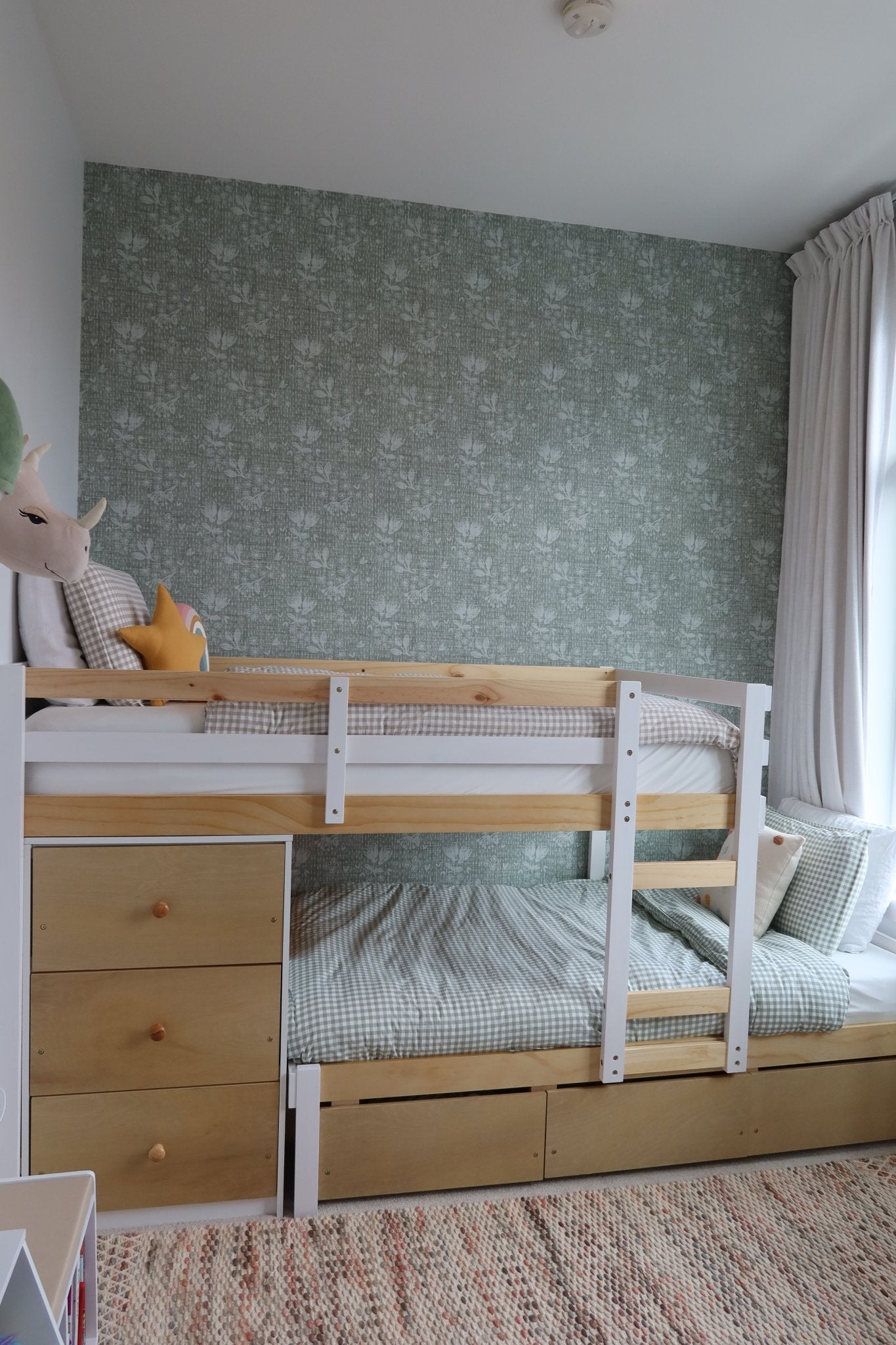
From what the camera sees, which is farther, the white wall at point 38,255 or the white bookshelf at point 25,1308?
the white wall at point 38,255

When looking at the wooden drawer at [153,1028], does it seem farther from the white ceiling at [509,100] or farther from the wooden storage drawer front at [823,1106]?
the white ceiling at [509,100]

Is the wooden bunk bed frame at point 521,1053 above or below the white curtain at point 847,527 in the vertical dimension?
below

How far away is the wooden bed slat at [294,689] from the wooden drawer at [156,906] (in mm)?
312

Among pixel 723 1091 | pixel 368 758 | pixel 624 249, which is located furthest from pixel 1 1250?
pixel 624 249

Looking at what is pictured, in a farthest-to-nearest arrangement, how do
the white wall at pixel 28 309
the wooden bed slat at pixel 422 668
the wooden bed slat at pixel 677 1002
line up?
1. the wooden bed slat at pixel 422 668
2. the wooden bed slat at pixel 677 1002
3. the white wall at pixel 28 309

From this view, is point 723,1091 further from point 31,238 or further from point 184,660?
point 31,238

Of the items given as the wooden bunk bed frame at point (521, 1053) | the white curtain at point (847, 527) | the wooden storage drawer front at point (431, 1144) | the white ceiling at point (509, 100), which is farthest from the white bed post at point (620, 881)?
the white ceiling at point (509, 100)

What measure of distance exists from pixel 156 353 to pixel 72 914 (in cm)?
171

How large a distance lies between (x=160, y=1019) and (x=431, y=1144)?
66 centimetres

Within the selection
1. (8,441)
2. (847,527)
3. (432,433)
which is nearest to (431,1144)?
(8,441)

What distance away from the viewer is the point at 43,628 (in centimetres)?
209

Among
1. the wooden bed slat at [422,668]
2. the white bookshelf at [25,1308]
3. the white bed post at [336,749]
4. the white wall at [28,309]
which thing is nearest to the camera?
the white bookshelf at [25,1308]

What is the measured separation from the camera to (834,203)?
2.80m

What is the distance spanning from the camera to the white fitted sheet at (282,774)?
6.00 feet
